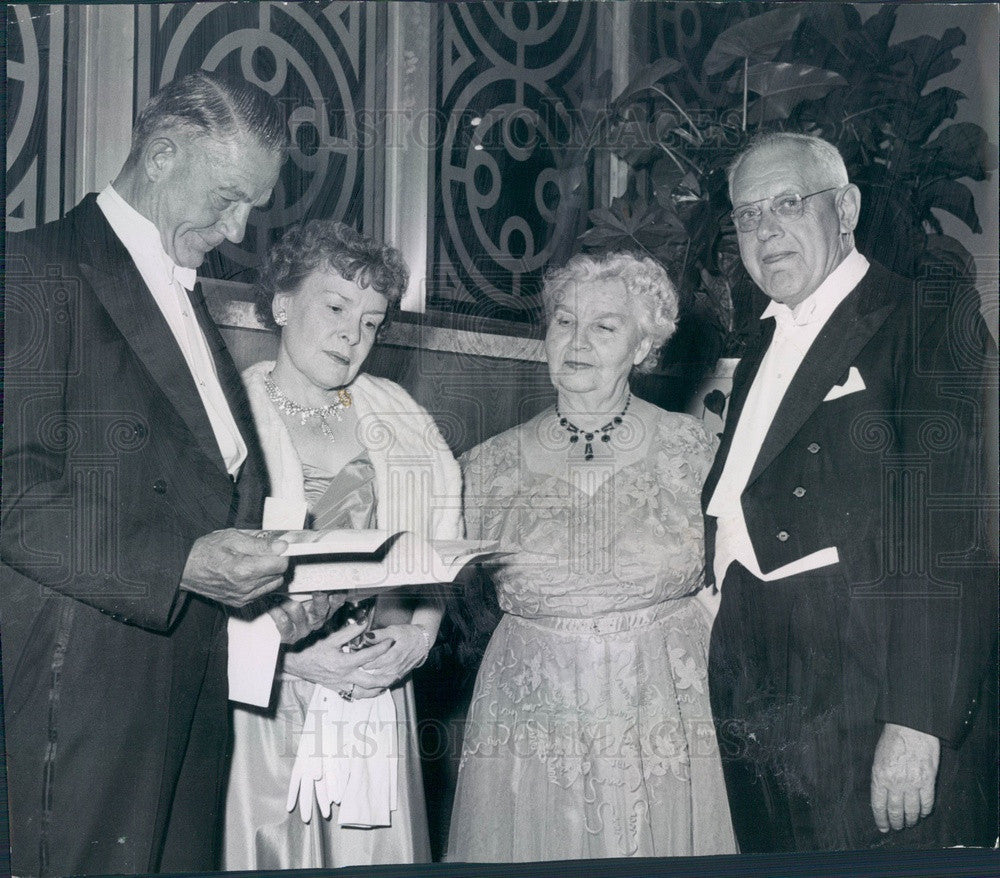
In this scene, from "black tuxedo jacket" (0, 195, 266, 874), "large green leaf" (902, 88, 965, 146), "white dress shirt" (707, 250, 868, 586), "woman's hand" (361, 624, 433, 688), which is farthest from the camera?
"large green leaf" (902, 88, 965, 146)

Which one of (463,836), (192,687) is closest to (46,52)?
(192,687)

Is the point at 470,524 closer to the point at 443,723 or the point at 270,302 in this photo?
the point at 443,723

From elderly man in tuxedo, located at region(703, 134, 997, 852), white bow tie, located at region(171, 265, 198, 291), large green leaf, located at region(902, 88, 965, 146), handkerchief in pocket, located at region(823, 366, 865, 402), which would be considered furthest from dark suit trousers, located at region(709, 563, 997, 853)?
white bow tie, located at region(171, 265, 198, 291)

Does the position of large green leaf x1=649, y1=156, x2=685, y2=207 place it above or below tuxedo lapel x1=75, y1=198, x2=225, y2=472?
above

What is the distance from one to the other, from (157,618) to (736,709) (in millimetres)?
1723

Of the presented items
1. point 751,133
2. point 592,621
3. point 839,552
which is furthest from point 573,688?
point 751,133

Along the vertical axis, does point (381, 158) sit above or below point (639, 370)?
above

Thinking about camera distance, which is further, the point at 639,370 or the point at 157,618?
the point at 639,370

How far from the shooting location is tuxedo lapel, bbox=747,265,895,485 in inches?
147

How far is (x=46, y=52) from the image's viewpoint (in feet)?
11.6

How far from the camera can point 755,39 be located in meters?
3.75

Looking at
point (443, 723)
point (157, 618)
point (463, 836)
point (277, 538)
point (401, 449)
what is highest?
point (401, 449)

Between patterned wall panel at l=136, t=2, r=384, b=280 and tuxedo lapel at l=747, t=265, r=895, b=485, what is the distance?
134 cm

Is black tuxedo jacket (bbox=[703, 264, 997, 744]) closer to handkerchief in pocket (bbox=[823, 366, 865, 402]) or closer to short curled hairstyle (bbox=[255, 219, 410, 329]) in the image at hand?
handkerchief in pocket (bbox=[823, 366, 865, 402])
